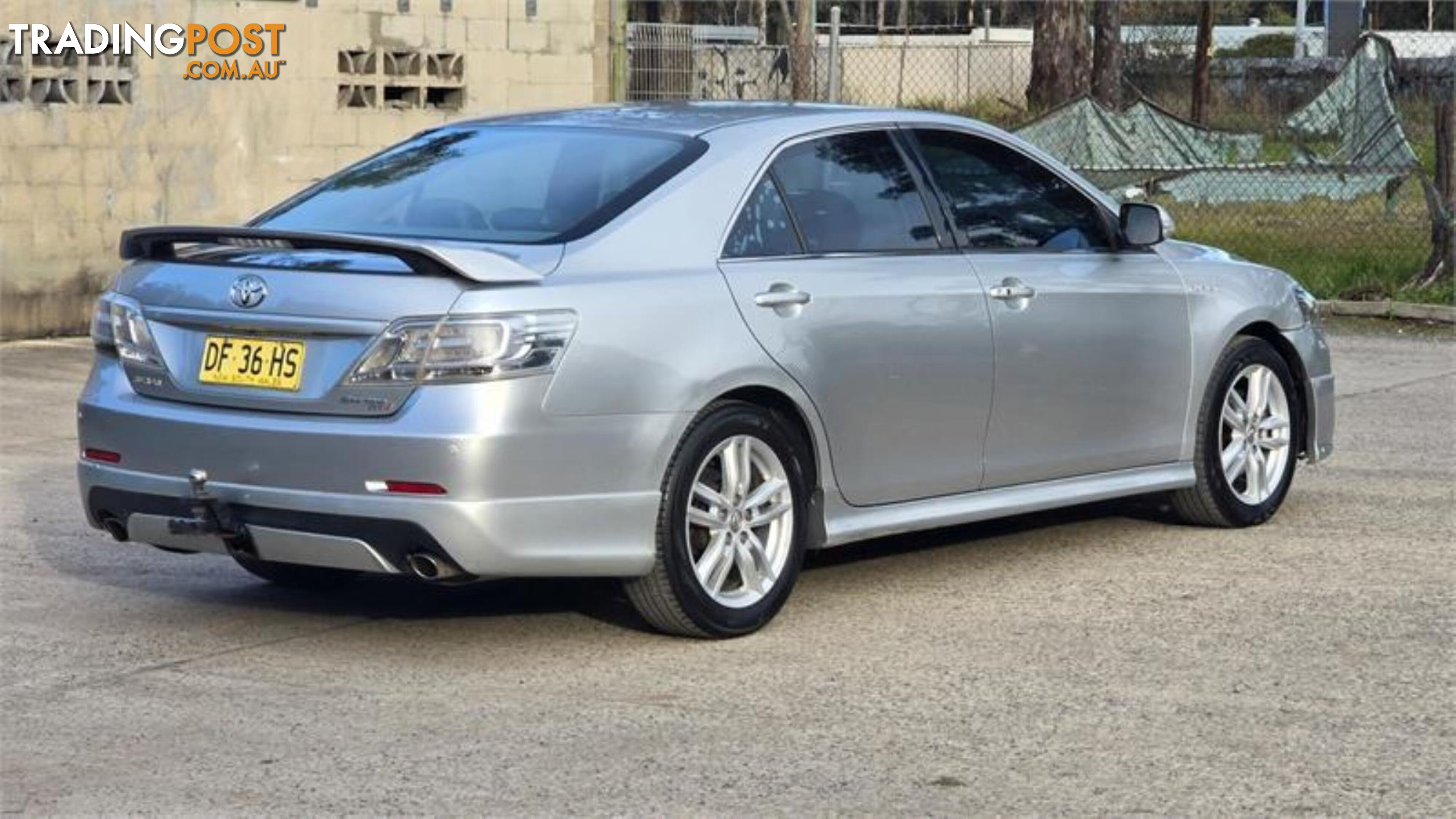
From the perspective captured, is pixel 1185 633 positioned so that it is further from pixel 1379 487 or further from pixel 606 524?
pixel 1379 487

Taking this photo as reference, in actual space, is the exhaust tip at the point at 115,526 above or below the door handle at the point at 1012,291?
below

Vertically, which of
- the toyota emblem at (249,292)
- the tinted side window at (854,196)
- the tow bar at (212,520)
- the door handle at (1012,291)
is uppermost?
the tinted side window at (854,196)

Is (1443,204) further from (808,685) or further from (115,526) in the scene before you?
(115,526)

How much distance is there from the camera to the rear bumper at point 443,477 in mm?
6312

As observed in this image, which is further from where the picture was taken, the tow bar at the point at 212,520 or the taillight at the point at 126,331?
the taillight at the point at 126,331

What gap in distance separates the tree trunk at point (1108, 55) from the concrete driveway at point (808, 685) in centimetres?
2271

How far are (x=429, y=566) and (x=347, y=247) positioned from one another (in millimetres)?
883

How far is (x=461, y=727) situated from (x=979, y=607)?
204cm

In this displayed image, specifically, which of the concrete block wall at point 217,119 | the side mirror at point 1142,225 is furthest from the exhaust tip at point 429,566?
the concrete block wall at point 217,119

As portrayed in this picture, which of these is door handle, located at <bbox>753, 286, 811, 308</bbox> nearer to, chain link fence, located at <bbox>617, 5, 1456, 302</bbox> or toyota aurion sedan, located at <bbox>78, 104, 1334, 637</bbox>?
toyota aurion sedan, located at <bbox>78, 104, 1334, 637</bbox>

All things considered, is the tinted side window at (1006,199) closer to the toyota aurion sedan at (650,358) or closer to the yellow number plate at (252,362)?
the toyota aurion sedan at (650,358)

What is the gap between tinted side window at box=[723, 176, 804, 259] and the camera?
23.4 feet

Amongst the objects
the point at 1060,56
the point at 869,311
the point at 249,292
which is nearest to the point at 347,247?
the point at 249,292

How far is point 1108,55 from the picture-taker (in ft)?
104
